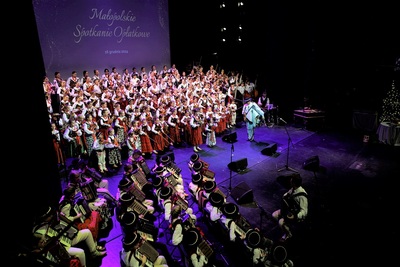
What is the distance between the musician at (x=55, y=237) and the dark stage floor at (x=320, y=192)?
19.9 inches

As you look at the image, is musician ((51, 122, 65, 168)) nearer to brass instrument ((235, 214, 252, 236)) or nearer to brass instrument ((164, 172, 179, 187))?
brass instrument ((164, 172, 179, 187))

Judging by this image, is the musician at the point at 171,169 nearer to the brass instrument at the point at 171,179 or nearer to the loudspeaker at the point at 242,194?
the brass instrument at the point at 171,179

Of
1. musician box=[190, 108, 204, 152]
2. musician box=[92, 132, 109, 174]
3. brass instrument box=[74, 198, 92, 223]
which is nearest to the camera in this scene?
brass instrument box=[74, 198, 92, 223]

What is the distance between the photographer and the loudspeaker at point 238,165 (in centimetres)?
912

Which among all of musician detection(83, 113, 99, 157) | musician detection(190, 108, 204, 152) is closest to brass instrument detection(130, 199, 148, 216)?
musician detection(83, 113, 99, 157)

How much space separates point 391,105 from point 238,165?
8.71 meters

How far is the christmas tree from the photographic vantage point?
12663 millimetres

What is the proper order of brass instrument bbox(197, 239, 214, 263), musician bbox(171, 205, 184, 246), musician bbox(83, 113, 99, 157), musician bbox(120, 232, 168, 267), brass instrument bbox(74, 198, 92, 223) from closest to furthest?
musician bbox(120, 232, 168, 267) → brass instrument bbox(197, 239, 214, 263) → musician bbox(171, 205, 184, 246) → brass instrument bbox(74, 198, 92, 223) → musician bbox(83, 113, 99, 157)

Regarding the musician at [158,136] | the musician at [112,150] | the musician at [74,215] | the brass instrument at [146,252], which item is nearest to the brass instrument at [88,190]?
the musician at [74,215]

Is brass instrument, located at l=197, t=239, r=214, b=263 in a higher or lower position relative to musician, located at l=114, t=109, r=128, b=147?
lower

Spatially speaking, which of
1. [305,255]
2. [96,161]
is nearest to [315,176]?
[305,255]

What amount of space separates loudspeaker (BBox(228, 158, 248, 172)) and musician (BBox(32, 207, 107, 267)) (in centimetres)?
482

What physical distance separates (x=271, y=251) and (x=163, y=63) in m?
15.2

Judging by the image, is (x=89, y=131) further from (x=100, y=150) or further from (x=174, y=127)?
(x=174, y=127)
